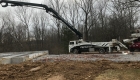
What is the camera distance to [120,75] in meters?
11.9

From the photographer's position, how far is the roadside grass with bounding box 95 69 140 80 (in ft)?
37.6

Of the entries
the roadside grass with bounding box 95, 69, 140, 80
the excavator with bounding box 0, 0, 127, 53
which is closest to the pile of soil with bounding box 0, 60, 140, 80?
the roadside grass with bounding box 95, 69, 140, 80

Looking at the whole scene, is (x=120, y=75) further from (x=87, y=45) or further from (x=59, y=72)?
(x=87, y=45)

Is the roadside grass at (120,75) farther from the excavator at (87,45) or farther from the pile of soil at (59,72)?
the excavator at (87,45)

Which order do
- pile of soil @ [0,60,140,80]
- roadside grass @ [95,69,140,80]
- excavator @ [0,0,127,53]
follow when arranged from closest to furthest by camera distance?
roadside grass @ [95,69,140,80] < pile of soil @ [0,60,140,80] < excavator @ [0,0,127,53]

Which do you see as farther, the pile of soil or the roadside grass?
the pile of soil

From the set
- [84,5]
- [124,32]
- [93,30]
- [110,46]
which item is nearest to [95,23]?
[93,30]

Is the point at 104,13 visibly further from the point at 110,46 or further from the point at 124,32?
the point at 110,46

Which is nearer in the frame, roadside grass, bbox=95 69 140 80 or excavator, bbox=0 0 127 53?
roadside grass, bbox=95 69 140 80

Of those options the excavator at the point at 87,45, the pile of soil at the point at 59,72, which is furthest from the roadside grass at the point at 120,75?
the excavator at the point at 87,45

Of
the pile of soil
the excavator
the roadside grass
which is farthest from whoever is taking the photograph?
the excavator

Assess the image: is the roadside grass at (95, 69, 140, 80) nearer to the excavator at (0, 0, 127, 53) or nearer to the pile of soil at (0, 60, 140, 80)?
the pile of soil at (0, 60, 140, 80)

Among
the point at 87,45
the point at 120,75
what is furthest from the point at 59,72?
the point at 87,45

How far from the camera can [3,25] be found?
224 feet
